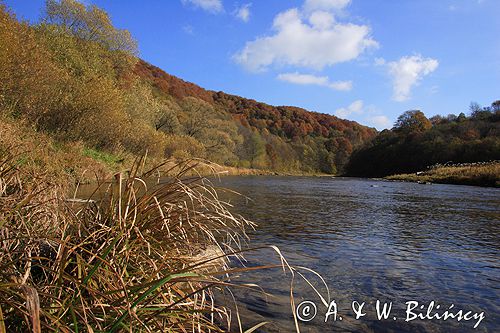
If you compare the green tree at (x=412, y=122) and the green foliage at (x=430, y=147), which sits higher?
the green tree at (x=412, y=122)

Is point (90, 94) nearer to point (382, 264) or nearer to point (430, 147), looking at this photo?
point (382, 264)

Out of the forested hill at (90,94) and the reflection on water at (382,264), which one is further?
the forested hill at (90,94)

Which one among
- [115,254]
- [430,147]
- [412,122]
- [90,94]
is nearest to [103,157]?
[90,94]

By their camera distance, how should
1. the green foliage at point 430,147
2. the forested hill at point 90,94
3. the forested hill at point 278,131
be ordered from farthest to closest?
the forested hill at point 278,131, the green foliage at point 430,147, the forested hill at point 90,94

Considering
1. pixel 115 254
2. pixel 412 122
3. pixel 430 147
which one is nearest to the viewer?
pixel 115 254

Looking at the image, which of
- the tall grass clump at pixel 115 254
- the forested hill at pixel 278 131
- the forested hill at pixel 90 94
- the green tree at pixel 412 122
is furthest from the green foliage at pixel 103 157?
the green tree at pixel 412 122

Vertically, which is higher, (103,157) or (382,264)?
(103,157)

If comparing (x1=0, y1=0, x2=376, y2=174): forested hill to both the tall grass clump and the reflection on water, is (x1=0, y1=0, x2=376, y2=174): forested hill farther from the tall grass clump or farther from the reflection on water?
the tall grass clump

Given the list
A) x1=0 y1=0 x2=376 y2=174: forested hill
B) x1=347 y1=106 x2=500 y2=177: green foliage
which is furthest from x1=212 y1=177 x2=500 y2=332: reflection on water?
x1=347 y1=106 x2=500 y2=177: green foliage

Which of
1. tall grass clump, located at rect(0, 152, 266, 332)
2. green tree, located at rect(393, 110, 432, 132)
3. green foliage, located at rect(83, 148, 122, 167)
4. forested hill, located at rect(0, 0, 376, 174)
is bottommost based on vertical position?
tall grass clump, located at rect(0, 152, 266, 332)

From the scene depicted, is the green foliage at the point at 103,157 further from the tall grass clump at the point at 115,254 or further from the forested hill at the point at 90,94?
the tall grass clump at the point at 115,254

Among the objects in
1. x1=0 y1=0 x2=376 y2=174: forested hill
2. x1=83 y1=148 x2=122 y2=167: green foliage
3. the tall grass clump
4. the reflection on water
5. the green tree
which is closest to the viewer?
the tall grass clump

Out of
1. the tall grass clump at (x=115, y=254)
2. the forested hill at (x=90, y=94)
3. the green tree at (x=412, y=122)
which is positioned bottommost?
the tall grass clump at (x=115, y=254)

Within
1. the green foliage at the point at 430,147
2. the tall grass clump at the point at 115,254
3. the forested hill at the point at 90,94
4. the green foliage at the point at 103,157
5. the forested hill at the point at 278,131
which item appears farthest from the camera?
the forested hill at the point at 278,131
